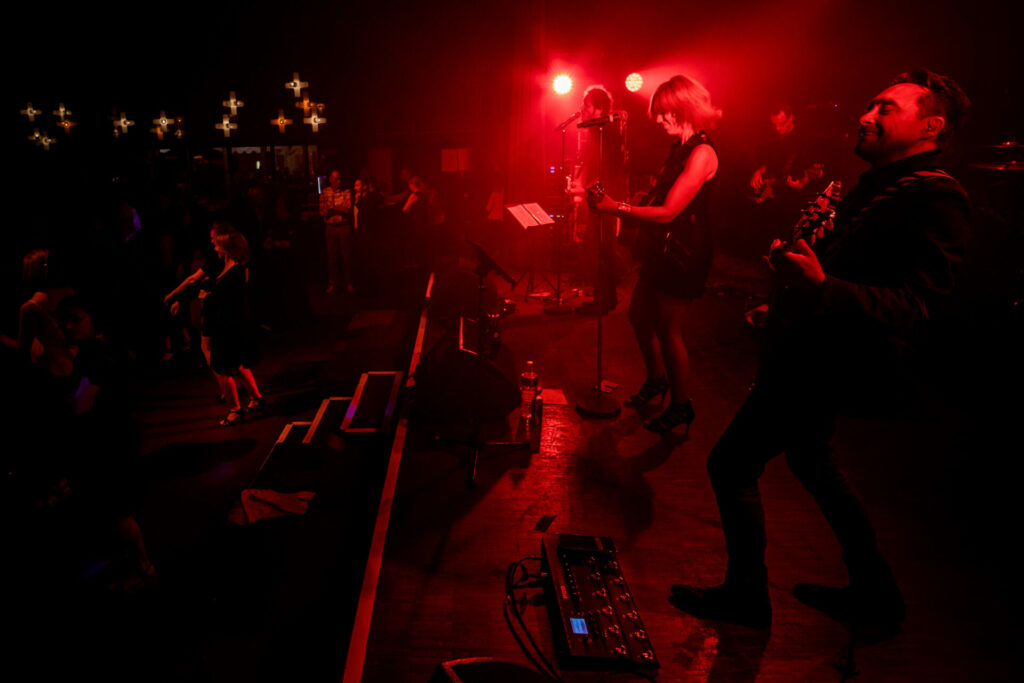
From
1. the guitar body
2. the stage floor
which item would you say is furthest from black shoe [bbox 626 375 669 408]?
the guitar body

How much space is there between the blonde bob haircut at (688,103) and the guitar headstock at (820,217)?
135 centimetres

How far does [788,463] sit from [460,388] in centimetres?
203

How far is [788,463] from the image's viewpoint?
1.99 m

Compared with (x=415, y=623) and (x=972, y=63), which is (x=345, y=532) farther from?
(x=972, y=63)

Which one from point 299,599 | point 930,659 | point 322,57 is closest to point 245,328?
point 299,599

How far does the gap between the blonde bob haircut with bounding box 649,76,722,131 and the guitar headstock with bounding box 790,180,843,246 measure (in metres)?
1.35

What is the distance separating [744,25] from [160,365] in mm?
10348

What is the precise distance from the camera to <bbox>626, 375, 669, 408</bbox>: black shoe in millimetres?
3807

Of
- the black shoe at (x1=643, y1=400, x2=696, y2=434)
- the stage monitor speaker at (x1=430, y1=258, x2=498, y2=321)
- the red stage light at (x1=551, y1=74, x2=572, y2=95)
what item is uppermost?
the red stage light at (x1=551, y1=74, x2=572, y2=95)

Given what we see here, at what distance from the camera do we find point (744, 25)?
10055mm

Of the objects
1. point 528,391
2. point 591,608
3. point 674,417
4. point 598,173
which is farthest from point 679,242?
point 591,608

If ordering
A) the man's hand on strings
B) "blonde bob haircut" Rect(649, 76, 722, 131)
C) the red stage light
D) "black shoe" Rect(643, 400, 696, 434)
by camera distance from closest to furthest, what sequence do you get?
the man's hand on strings < "blonde bob haircut" Rect(649, 76, 722, 131) < "black shoe" Rect(643, 400, 696, 434) < the red stage light

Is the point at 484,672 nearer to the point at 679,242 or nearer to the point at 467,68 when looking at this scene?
the point at 679,242

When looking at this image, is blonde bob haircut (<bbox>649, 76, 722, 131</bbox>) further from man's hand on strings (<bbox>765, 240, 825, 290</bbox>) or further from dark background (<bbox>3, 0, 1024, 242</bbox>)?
dark background (<bbox>3, 0, 1024, 242</bbox>)
